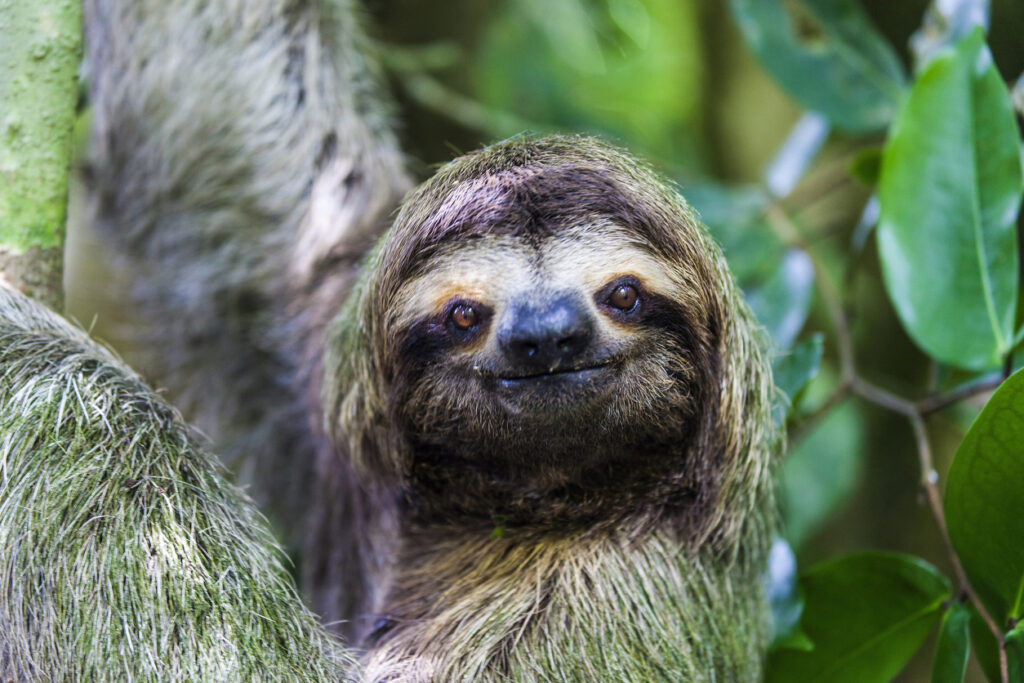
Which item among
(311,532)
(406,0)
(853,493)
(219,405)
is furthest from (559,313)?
(853,493)

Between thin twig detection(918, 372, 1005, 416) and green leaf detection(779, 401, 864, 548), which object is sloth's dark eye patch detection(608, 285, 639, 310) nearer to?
thin twig detection(918, 372, 1005, 416)

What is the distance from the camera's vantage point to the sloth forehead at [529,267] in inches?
140

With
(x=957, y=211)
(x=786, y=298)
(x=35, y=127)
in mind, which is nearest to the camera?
(x=35, y=127)

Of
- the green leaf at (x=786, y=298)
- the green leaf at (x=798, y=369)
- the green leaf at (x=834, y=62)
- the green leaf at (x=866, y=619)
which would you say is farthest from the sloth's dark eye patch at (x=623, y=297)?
the green leaf at (x=834, y=62)

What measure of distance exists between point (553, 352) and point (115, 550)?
→ 73.7 inches

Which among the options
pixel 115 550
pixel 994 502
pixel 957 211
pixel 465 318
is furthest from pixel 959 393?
pixel 115 550

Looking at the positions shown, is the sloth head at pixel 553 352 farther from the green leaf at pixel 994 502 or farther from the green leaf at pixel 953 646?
the green leaf at pixel 953 646

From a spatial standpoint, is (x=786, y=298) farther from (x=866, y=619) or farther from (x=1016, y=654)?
(x=1016, y=654)

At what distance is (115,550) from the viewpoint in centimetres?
A: 365

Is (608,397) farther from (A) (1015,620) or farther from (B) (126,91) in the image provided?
(B) (126,91)

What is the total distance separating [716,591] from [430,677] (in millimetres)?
1370

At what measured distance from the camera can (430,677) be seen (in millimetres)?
4156

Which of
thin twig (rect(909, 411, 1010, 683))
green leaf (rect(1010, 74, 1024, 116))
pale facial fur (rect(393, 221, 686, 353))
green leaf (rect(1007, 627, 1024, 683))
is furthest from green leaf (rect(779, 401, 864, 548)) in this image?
pale facial fur (rect(393, 221, 686, 353))

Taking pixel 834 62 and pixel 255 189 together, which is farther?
pixel 834 62
